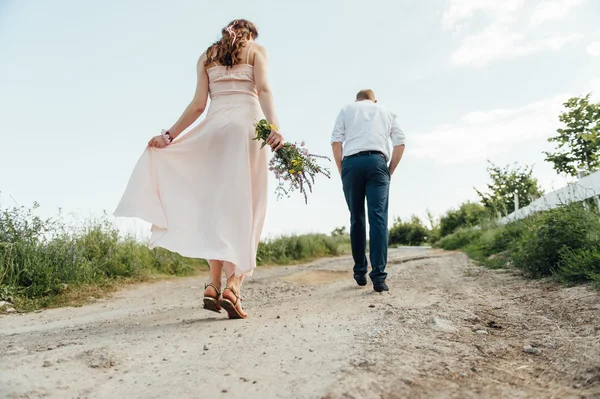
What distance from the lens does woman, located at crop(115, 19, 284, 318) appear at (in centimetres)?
367

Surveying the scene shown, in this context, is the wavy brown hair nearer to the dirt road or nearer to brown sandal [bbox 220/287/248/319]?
brown sandal [bbox 220/287/248/319]

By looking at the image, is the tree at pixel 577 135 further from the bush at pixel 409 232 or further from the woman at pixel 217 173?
the woman at pixel 217 173

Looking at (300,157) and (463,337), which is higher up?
(300,157)

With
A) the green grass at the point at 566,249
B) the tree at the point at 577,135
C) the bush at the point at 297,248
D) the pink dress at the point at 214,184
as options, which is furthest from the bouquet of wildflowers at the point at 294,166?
the tree at the point at 577,135

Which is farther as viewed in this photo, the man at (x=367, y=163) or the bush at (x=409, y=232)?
the bush at (x=409, y=232)

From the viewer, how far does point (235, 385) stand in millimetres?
2021

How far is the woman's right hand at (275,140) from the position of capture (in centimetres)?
357

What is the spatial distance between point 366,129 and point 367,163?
1.27ft

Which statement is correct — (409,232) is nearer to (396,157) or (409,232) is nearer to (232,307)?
(396,157)

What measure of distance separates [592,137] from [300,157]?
1610cm

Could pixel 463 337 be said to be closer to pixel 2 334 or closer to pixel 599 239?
pixel 599 239

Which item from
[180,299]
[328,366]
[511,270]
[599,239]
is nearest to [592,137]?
[511,270]

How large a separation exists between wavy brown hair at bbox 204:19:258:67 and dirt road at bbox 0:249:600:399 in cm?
205

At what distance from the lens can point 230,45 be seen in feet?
12.2
